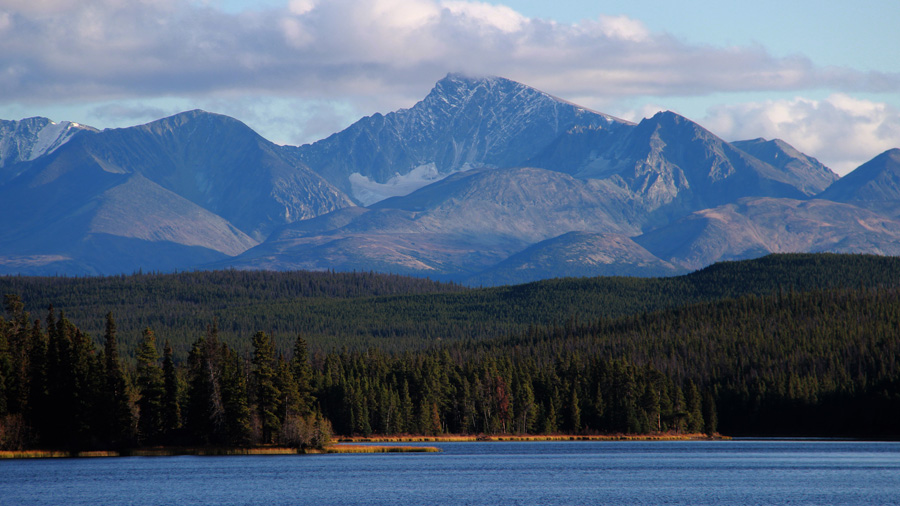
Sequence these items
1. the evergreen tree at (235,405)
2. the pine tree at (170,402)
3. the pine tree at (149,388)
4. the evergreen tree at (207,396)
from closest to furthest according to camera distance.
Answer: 1. the evergreen tree at (235,405)
2. the evergreen tree at (207,396)
3. the pine tree at (149,388)
4. the pine tree at (170,402)

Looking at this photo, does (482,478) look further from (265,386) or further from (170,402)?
(170,402)

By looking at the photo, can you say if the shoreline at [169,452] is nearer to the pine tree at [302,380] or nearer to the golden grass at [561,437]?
the pine tree at [302,380]

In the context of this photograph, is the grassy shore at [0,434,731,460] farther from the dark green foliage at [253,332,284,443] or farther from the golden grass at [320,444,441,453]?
the dark green foliage at [253,332,284,443]

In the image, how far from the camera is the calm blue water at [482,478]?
342 ft


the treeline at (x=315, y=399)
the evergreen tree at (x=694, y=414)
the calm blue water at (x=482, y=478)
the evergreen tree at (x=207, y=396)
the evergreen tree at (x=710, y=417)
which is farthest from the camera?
the evergreen tree at (x=710, y=417)

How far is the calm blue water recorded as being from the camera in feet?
342

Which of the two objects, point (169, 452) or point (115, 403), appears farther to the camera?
point (169, 452)

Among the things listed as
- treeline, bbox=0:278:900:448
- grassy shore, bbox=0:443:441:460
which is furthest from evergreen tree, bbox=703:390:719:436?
grassy shore, bbox=0:443:441:460

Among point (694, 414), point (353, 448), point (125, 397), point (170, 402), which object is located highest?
point (125, 397)

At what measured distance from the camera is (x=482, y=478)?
125 metres

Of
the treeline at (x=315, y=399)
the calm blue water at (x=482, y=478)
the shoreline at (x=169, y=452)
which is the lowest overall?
the calm blue water at (x=482, y=478)

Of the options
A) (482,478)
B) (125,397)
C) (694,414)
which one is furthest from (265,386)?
(694,414)

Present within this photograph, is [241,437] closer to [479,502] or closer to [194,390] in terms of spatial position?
[194,390]

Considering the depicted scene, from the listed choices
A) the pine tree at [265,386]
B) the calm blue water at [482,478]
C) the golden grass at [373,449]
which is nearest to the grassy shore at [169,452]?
the golden grass at [373,449]
